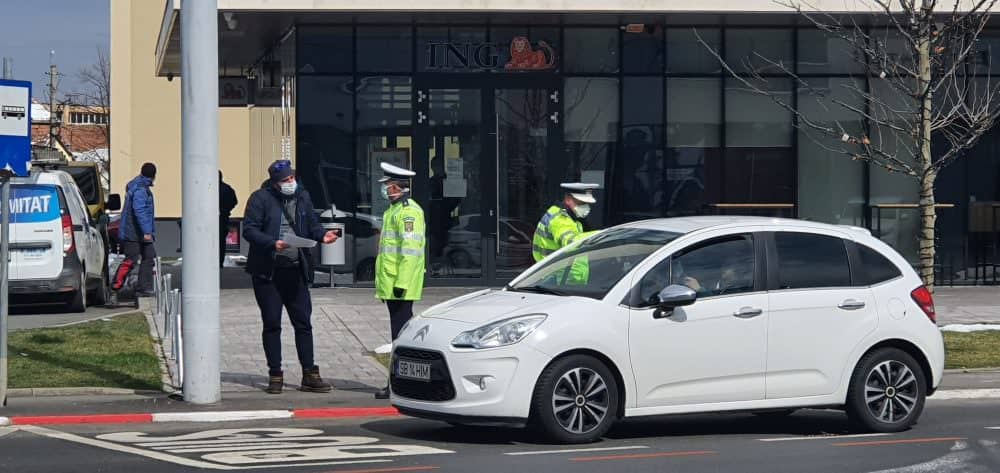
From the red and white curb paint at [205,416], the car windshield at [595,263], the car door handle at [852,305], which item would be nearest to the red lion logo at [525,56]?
the red and white curb paint at [205,416]

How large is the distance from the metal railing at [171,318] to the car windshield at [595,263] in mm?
3225

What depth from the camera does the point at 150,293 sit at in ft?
70.3

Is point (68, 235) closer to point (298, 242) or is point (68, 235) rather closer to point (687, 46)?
point (298, 242)

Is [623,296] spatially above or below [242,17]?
below

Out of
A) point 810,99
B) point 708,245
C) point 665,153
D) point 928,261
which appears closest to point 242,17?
point 665,153

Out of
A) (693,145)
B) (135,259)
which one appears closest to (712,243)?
(135,259)

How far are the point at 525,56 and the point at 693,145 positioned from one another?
3.06 meters

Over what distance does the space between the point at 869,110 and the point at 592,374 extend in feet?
52.2

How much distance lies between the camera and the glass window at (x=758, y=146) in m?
24.3

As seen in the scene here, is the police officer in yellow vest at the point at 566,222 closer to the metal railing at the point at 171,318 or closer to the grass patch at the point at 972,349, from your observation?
the metal railing at the point at 171,318

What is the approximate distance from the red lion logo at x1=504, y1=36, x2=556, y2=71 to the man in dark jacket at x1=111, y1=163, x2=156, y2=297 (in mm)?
6122

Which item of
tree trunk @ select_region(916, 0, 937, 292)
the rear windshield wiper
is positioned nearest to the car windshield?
the rear windshield wiper

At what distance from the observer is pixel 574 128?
23891 mm

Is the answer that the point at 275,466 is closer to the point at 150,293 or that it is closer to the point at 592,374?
the point at 592,374
